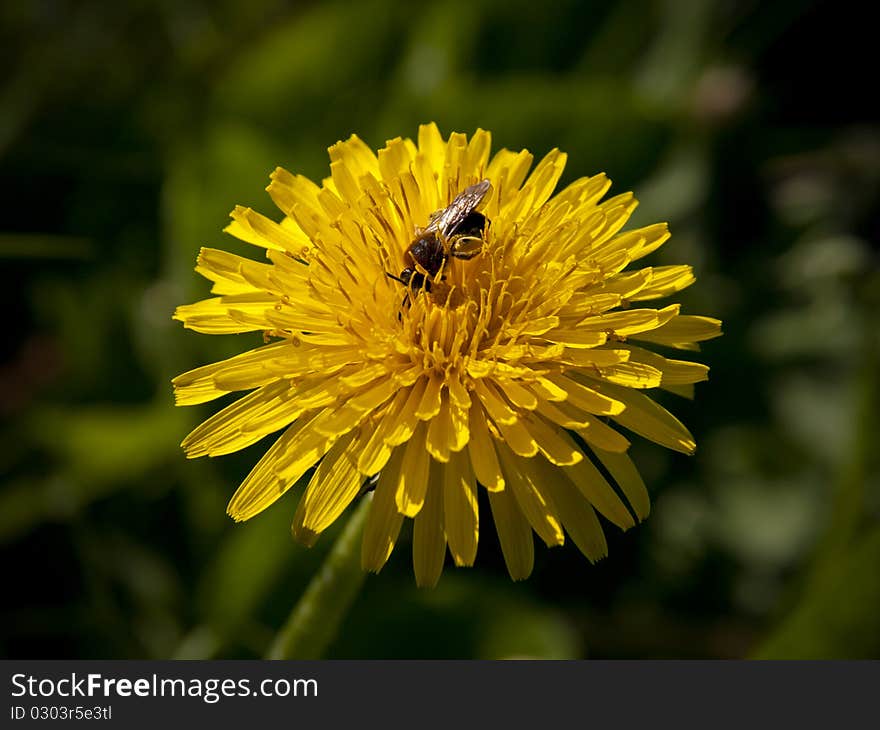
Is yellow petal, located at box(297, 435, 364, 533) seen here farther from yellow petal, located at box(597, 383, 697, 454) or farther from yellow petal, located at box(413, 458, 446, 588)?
yellow petal, located at box(597, 383, 697, 454)

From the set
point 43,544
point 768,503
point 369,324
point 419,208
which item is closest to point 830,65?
point 768,503

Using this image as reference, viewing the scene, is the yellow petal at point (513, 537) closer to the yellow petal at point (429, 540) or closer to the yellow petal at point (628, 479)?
the yellow petal at point (429, 540)

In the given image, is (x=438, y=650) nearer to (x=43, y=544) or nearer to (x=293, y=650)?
(x=293, y=650)

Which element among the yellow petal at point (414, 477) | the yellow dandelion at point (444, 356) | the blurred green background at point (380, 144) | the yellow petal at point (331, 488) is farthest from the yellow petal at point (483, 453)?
the blurred green background at point (380, 144)

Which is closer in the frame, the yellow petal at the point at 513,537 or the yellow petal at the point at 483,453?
the yellow petal at the point at 483,453

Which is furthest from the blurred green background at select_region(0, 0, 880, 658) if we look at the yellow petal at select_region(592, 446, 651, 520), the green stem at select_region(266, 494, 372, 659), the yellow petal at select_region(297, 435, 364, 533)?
the yellow petal at select_region(297, 435, 364, 533)

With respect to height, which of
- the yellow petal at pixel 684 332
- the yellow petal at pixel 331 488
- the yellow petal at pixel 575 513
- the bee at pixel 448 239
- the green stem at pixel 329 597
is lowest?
the green stem at pixel 329 597
